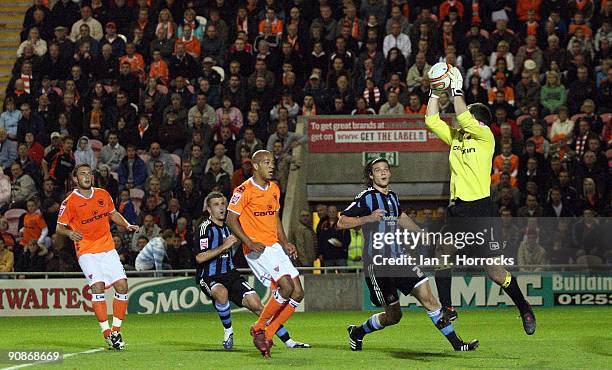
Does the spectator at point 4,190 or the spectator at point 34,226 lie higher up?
the spectator at point 4,190

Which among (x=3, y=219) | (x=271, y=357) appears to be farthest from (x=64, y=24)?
(x=271, y=357)

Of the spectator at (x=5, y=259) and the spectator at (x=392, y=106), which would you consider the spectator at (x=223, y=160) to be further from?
the spectator at (x=5, y=259)

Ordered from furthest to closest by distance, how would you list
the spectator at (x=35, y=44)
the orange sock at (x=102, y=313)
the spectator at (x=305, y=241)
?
the spectator at (x=35, y=44)
the spectator at (x=305, y=241)
the orange sock at (x=102, y=313)

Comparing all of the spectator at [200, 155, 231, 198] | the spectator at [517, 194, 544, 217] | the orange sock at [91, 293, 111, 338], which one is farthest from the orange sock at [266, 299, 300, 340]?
the spectator at [200, 155, 231, 198]

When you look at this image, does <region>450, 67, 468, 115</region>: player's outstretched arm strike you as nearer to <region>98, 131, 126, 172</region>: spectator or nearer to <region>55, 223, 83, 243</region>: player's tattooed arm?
<region>55, 223, 83, 243</region>: player's tattooed arm

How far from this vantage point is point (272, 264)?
11883 millimetres

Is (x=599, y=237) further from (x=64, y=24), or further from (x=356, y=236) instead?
(x=64, y=24)

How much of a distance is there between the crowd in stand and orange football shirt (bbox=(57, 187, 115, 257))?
696 centimetres

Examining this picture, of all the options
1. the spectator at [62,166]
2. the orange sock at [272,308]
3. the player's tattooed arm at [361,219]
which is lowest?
the orange sock at [272,308]

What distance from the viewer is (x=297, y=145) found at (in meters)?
22.2

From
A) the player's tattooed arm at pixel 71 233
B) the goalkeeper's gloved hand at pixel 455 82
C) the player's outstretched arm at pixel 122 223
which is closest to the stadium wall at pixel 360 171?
the player's outstretched arm at pixel 122 223

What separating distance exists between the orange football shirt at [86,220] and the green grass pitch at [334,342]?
1.14 metres

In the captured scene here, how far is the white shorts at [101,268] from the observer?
12938 mm

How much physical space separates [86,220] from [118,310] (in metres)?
1.04
